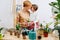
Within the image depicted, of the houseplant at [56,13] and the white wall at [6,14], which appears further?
the white wall at [6,14]

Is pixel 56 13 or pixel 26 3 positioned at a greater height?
pixel 26 3

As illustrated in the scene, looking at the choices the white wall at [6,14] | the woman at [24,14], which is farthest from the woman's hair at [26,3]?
the white wall at [6,14]

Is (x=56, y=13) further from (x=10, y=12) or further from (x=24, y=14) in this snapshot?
(x=10, y=12)

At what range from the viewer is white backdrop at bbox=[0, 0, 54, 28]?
203 centimetres

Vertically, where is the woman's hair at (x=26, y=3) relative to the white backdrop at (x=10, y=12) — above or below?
above

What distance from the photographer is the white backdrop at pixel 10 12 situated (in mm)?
2027

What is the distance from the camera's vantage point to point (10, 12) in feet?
6.73

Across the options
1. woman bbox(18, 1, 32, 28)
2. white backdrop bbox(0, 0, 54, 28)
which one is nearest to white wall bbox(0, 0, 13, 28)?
white backdrop bbox(0, 0, 54, 28)

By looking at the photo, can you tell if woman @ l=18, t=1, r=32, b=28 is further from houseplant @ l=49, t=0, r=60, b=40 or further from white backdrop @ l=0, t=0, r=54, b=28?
houseplant @ l=49, t=0, r=60, b=40

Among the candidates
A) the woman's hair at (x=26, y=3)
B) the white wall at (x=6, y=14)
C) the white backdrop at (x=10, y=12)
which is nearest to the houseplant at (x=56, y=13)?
the white backdrop at (x=10, y=12)

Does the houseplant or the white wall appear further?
the white wall

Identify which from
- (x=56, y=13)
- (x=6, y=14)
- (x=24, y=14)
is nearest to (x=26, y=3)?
(x=24, y=14)

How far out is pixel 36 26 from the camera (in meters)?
2.05

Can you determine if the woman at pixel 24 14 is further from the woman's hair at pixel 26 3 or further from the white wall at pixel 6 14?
the white wall at pixel 6 14
